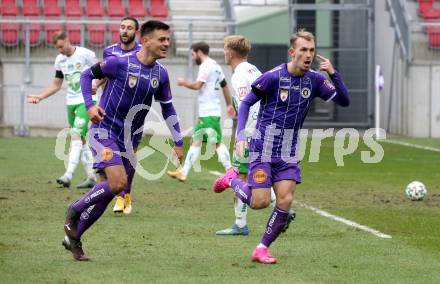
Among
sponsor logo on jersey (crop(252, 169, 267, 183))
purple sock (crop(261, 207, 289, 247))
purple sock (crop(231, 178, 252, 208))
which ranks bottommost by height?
purple sock (crop(261, 207, 289, 247))

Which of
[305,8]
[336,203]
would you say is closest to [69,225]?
[336,203]

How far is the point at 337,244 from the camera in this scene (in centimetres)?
1097

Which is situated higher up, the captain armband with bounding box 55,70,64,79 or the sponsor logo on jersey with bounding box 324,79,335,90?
the sponsor logo on jersey with bounding box 324,79,335,90

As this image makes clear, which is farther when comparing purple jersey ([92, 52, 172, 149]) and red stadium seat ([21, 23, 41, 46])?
red stadium seat ([21, 23, 41, 46])

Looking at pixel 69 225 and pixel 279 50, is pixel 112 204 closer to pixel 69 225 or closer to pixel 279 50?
pixel 69 225

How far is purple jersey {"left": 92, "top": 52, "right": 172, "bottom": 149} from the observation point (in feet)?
33.3

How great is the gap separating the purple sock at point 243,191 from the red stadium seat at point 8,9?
68.2 feet

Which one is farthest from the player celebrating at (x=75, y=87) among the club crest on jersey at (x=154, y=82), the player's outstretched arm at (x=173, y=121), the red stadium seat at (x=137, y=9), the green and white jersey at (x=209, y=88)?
the red stadium seat at (x=137, y=9)

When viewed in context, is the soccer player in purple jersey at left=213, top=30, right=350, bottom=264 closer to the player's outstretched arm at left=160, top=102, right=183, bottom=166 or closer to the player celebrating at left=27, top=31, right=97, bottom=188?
the player's outstretched arm at left=160, top=102, right=183, bottom=166

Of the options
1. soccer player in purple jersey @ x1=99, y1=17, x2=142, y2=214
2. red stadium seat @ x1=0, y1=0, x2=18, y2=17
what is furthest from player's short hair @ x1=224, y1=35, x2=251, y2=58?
red stadium seat @ x1=0, y1=0, x2=18, y2=17

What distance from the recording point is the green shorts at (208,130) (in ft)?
57.5

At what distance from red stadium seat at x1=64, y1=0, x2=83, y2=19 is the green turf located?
40.5 ft

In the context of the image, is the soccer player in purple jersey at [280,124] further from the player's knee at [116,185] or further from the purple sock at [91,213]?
the purple sock at [91,213]

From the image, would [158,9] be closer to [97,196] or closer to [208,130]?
[208,130]
